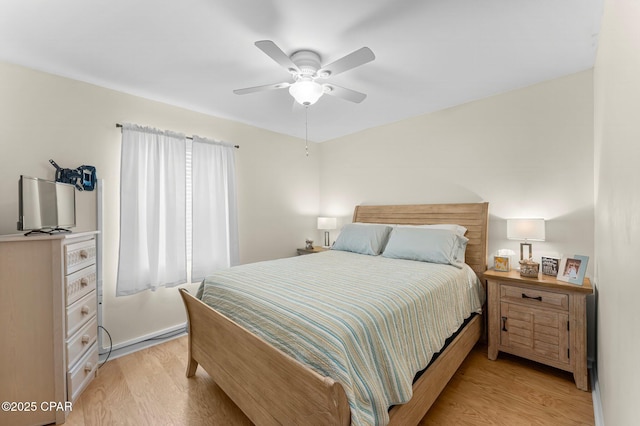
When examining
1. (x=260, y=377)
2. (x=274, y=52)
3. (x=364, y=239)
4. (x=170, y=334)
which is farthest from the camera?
(x=364, y=239)

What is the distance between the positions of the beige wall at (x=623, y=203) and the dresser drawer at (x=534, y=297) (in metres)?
0.66

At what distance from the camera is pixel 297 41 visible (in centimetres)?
184

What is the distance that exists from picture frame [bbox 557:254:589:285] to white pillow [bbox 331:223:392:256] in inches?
61.6

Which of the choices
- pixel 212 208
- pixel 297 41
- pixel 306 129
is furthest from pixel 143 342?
pixel 306 129

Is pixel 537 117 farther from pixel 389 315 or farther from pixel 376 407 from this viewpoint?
pixel 376 407

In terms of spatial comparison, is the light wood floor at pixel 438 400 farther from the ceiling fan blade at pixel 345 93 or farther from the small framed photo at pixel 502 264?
the ceiling fan blade at pixel 345 93

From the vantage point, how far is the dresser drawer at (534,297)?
79.9 inches

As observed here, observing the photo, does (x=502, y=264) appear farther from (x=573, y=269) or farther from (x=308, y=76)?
(x=308, y=76)

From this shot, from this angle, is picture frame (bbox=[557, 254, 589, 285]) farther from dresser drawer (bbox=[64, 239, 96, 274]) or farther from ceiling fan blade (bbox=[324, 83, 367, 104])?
dresser drawer (bbox=[64, 239, 96, 274])

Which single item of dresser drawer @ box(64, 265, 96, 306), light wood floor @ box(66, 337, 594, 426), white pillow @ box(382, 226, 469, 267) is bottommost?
light wood floor @ box(66, 337, 594, 426)

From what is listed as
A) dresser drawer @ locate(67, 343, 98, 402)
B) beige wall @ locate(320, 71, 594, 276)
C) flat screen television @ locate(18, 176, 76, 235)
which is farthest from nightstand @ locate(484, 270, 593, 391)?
flat screen television @ locate(18, 176, 76, 235)

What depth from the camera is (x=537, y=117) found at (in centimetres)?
250

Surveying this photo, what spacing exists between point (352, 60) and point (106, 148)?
246 cm

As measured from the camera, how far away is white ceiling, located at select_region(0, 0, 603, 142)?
5.11 ft
